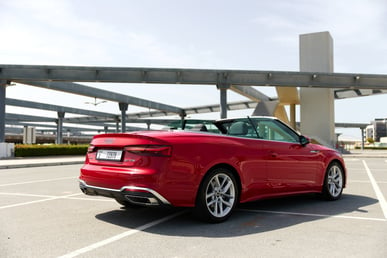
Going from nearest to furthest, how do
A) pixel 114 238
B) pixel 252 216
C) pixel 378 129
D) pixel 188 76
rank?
pixel 114 238 < pixel 252 216 < pixel 188 76 < pixel 378 129

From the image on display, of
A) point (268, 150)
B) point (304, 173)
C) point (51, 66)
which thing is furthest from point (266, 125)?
point (51, 66)

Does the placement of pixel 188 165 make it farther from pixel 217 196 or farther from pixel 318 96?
pixel 318 96

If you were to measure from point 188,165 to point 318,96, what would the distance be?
34.4m

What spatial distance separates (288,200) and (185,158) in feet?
9.58

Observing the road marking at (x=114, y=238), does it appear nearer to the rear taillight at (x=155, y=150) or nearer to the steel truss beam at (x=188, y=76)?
the rear taillight at (x=155, y=150)

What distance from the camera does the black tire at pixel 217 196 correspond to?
14.4 feet

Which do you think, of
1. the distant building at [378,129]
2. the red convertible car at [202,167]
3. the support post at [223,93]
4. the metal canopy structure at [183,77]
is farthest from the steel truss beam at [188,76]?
the distant building at [378,129]

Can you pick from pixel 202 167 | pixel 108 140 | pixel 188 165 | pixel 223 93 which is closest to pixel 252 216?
pixel 202 167

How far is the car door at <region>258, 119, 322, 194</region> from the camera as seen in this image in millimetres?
5273

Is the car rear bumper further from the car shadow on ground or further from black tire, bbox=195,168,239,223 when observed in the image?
black tire, bbox=195,168,239,223

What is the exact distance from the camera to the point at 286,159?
18.0 ft

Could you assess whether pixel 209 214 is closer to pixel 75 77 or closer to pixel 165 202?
pixel 165 202

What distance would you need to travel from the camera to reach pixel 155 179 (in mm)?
4074

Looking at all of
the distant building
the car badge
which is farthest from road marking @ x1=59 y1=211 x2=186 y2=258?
the distant building
